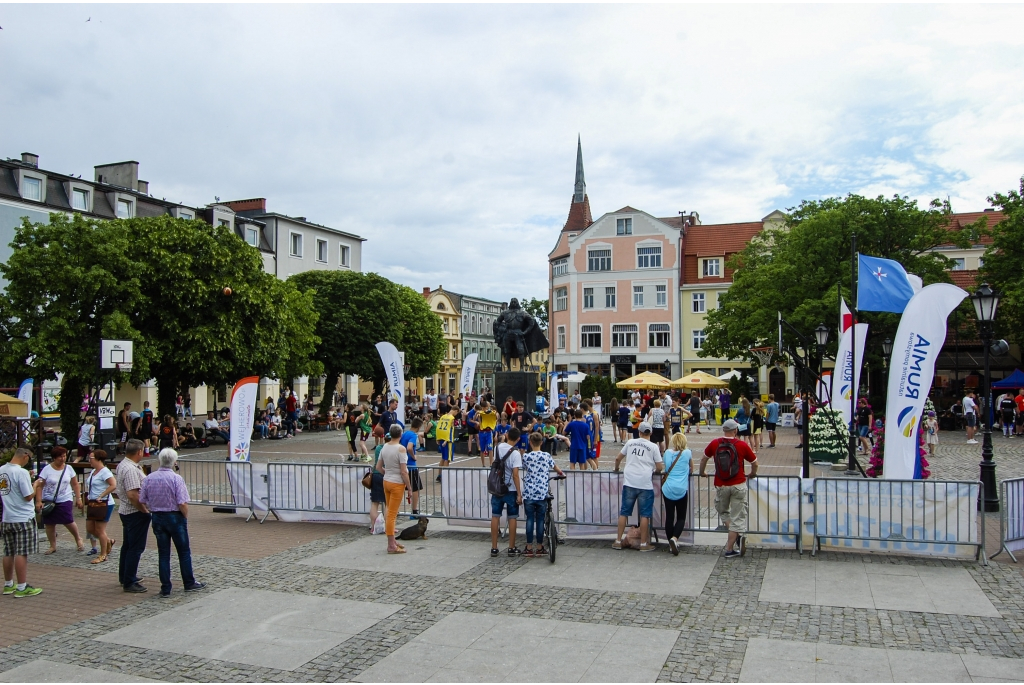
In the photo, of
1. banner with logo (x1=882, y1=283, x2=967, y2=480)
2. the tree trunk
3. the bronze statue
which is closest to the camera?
banner with logo (x1=882, y1=283, x2=967, y2=480)

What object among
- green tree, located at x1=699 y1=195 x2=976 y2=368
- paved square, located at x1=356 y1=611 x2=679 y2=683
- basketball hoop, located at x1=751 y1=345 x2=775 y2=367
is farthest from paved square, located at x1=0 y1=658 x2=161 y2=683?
basketball hoop, located at x1=751 y1=345 x2=775 y2=367

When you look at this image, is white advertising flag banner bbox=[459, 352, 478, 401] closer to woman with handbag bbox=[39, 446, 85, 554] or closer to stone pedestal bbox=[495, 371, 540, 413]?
stone pedestal bbox=[495, 371, 540, 413]

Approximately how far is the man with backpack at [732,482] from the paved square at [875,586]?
0.50 m

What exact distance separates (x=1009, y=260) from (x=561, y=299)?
3467 centimetres

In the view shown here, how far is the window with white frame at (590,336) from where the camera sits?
60406 millimetres

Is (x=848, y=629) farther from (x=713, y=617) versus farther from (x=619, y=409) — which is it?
(x=619, y=409)

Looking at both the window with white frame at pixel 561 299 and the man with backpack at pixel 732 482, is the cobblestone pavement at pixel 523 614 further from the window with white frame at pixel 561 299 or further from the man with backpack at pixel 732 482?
the window with white frame at pixel 561 299

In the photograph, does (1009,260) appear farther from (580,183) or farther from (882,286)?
(580,183)

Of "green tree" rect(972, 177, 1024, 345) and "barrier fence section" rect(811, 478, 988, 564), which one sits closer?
"barrier fence section" rect(811, 478, 988, 564)

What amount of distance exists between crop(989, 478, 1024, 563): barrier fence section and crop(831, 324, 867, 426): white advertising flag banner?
786cm

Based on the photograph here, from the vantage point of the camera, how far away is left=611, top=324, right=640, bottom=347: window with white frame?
59.5 metres

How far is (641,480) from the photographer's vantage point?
9.91 m

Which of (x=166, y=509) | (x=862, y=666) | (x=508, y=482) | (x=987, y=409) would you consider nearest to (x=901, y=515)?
(x=987, y=409)

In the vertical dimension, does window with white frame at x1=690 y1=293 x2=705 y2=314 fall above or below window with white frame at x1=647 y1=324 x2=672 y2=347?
above
